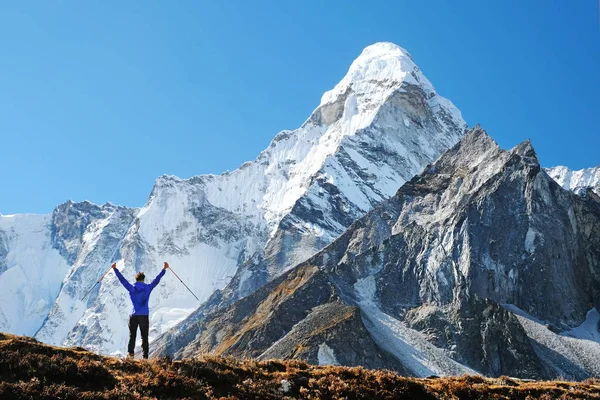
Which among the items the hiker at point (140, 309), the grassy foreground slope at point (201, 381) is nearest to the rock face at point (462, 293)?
the hiker at point (140, 309)

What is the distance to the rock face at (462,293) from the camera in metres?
104

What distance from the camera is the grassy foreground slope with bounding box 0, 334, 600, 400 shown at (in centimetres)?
1869

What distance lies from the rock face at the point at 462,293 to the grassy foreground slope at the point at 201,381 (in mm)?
70193

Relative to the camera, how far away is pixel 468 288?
5005 inches

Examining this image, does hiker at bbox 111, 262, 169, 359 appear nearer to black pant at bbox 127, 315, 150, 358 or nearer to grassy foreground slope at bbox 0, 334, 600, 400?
black pant at bbox 127, 315, 150, 358

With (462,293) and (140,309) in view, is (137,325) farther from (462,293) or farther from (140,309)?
(462,293)

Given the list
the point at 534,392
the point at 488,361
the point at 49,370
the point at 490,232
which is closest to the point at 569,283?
the point at 490,232

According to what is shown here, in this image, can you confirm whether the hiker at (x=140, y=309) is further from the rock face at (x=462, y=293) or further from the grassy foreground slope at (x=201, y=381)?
the rock face at (x=462, y=293)

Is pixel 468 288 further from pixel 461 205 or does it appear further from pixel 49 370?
pixel 49 370

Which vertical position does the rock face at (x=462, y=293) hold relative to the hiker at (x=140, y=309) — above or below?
above

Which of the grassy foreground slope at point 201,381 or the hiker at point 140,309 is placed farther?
the hiker at point 140,309

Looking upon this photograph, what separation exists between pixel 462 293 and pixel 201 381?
4321 inches

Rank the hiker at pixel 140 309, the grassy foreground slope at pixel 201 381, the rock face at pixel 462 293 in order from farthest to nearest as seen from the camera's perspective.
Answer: the rock face at pixel 462 293 → the hiker at pixel 140 309 → the grassy foreground slope at pixel 201 381

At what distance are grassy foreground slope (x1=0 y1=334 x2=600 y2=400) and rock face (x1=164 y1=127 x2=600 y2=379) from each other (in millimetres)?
70193
